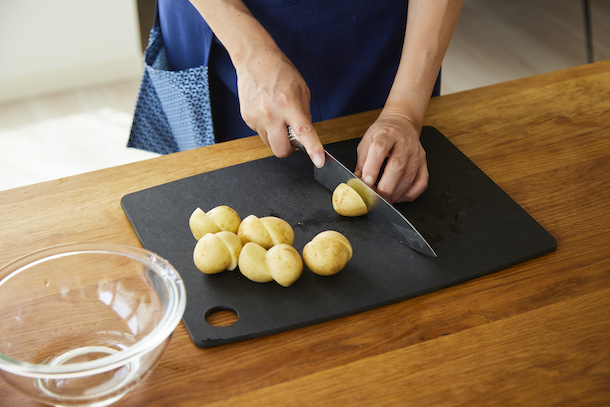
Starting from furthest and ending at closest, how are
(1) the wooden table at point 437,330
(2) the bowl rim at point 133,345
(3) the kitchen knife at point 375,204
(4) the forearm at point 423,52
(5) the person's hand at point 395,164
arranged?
(4) the forearm at point 423,52 → (5) the person's hand at point 395,164 → (3) the kitchen knife at point 375,204 → (1) the wooden table at point 437,330 → (2) the bowl rim at point 133,345

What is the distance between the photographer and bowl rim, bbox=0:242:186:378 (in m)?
0.54

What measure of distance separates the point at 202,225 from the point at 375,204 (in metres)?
0.29

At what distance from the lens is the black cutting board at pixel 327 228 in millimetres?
774

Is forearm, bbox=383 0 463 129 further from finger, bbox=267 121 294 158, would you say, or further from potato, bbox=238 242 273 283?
potato, bbox=238 242 273 283

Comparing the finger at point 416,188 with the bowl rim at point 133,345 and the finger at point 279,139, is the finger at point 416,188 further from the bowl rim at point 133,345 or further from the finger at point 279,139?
the bowl rim at point 133,345

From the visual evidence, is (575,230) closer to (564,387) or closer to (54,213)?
(564,387)

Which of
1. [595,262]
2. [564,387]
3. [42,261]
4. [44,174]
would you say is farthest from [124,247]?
[44,174]

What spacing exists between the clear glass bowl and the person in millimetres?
405

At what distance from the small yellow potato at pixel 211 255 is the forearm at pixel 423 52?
0.51m

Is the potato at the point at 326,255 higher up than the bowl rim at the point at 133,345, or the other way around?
the bowl rim at the point at 133,345

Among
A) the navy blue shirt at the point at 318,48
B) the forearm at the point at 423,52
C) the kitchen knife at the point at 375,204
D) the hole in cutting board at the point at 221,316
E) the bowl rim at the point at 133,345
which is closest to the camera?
the bowl rim at the point at 133,345

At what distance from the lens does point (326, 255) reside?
31.4 inches

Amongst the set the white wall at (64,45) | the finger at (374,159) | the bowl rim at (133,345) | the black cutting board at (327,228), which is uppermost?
the bowl rim at (133,345)

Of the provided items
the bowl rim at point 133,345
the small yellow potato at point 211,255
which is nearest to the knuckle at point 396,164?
the small yellow potato at point 211,255
